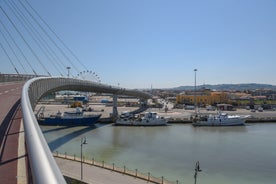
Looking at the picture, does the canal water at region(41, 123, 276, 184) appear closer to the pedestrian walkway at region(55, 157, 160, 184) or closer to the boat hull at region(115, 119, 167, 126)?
the boat hull at region(115, 119, 167, 126)

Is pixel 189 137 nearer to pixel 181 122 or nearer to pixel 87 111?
pixel 181 122

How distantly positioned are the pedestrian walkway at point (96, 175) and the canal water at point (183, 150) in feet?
5.92

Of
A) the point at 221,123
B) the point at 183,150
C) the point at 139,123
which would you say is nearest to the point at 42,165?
the point at 183,150

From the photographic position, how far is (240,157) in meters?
15.3

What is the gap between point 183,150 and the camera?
55.3ft

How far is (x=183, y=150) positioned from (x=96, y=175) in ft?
23.6

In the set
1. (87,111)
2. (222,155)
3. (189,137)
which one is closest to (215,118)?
(189,137)

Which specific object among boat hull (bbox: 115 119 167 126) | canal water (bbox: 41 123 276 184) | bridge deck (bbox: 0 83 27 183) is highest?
bridge deck (bbox: 0 83 27 183)

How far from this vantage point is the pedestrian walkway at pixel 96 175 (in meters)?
10.2

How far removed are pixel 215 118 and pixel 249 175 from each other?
667 inches

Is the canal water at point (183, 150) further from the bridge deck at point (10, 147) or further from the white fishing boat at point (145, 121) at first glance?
the bridge deck at point (10, 147)

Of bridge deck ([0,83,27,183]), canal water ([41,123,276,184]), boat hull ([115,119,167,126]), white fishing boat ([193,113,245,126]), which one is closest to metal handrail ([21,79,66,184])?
bridge deck ([0,83,27,183])

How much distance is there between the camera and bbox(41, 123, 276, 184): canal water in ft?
40.6

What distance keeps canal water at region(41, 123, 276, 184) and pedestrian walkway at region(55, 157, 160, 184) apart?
1.81 meters
